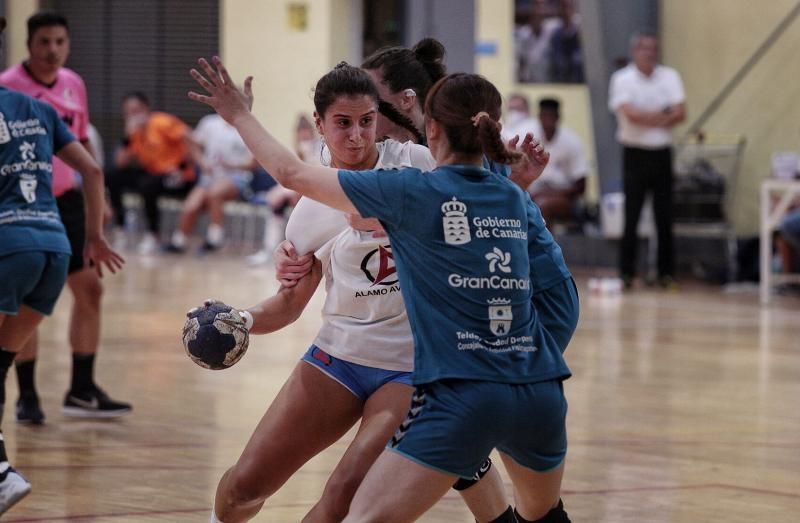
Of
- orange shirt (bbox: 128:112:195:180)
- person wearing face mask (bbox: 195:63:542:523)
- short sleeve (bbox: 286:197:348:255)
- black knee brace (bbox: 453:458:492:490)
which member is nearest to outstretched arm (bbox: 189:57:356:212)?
person wearing face mask (bbox: 195:63:542:523)

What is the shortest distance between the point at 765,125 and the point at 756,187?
0.66 meters

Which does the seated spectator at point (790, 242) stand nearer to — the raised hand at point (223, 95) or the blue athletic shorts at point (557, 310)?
the blue athletic shorts at point (557, 310)

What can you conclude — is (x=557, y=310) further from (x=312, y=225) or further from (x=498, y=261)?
(x=312, y=225)

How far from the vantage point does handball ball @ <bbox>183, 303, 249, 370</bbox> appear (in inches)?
144

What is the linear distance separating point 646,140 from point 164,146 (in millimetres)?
6695

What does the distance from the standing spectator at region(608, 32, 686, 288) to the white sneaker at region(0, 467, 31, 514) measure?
940cm

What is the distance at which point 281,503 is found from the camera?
5.03m

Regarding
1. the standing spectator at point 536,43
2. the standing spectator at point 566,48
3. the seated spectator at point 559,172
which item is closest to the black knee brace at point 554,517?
the seated spectator at point 559,172

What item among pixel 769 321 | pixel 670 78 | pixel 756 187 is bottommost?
pixel 769 321

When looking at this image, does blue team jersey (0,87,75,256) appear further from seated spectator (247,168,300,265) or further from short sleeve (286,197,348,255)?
seated spectator (247,168,300,265)

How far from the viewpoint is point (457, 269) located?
10.9 feet

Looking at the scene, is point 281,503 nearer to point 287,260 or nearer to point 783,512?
point 287,260

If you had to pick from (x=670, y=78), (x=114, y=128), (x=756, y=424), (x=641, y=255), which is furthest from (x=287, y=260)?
(x=114, y=128)

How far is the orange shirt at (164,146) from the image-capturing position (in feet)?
57.0
